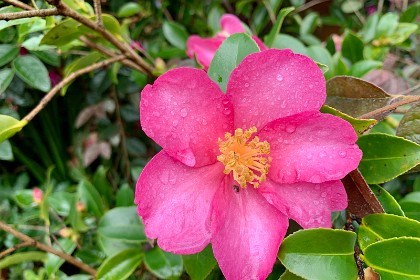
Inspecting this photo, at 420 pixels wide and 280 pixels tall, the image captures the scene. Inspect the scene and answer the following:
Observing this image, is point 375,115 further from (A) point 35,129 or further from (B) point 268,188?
(A) point 35,129

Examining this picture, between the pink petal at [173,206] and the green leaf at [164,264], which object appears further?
the green leaf at [164,264]

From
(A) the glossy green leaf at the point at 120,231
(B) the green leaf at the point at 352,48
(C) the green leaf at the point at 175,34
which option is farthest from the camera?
(C) the green leaf at the point at 175,34

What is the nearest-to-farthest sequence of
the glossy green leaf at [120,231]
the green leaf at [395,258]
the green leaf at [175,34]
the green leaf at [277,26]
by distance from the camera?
the green leaf at [395,258]
the green leaf at [277,26]
the glossy green leaf at [120,231]
the green leaf at [175,34]

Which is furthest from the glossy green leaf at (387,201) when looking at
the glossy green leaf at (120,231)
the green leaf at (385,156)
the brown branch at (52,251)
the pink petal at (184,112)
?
the brown branch at (52,251)

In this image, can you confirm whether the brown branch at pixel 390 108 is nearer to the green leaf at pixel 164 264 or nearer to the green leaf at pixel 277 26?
the green leaf at pixel 277 26

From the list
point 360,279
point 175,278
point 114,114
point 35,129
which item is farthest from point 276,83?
point 35,129
